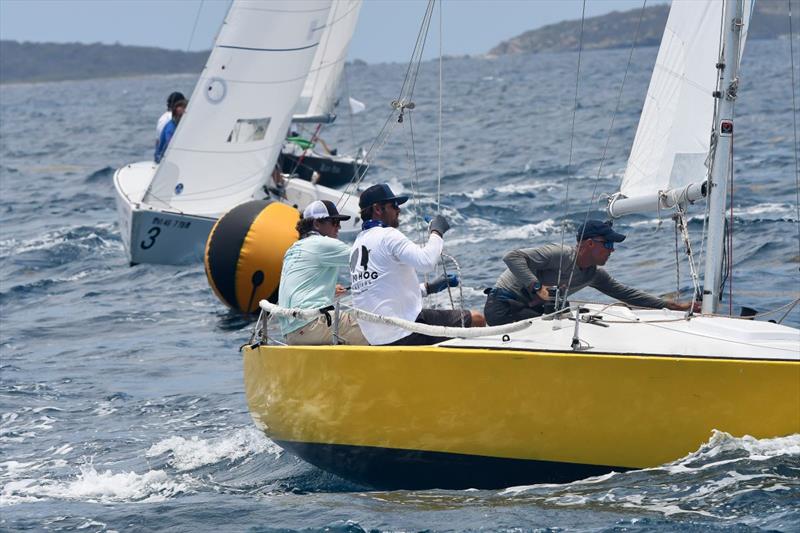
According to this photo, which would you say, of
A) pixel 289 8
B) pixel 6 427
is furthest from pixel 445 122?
pixel 6 427

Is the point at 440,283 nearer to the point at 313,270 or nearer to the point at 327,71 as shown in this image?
the point at 313,270

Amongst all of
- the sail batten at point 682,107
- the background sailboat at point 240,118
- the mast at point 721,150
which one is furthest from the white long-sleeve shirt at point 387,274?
the background sailboat at point 240,118

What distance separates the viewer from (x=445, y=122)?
33500 millimetres

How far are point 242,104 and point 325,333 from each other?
363 inches

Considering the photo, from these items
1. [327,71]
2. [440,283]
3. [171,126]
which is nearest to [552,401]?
[440,283]

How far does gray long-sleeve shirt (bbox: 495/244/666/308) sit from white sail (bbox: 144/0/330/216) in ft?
26.5

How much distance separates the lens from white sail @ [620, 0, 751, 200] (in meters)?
6.57

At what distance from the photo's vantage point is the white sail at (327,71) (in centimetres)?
1873

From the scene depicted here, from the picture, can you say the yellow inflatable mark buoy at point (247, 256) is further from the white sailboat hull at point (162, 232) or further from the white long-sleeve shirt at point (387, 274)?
the white long-sleeve shirt at point (387, 274)

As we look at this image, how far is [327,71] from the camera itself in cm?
1956

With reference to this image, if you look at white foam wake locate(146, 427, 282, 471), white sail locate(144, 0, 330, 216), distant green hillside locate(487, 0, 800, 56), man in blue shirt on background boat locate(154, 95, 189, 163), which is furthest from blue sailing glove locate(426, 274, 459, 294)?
distant green hillside locate(487, 0, 800, 56)

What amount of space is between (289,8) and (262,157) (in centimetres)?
174

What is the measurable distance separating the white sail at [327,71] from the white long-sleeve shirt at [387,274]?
41.7 feet

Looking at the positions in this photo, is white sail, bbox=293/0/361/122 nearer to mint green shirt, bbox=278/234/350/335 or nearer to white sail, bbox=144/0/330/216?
white sail, bbox=144/0/330/216
